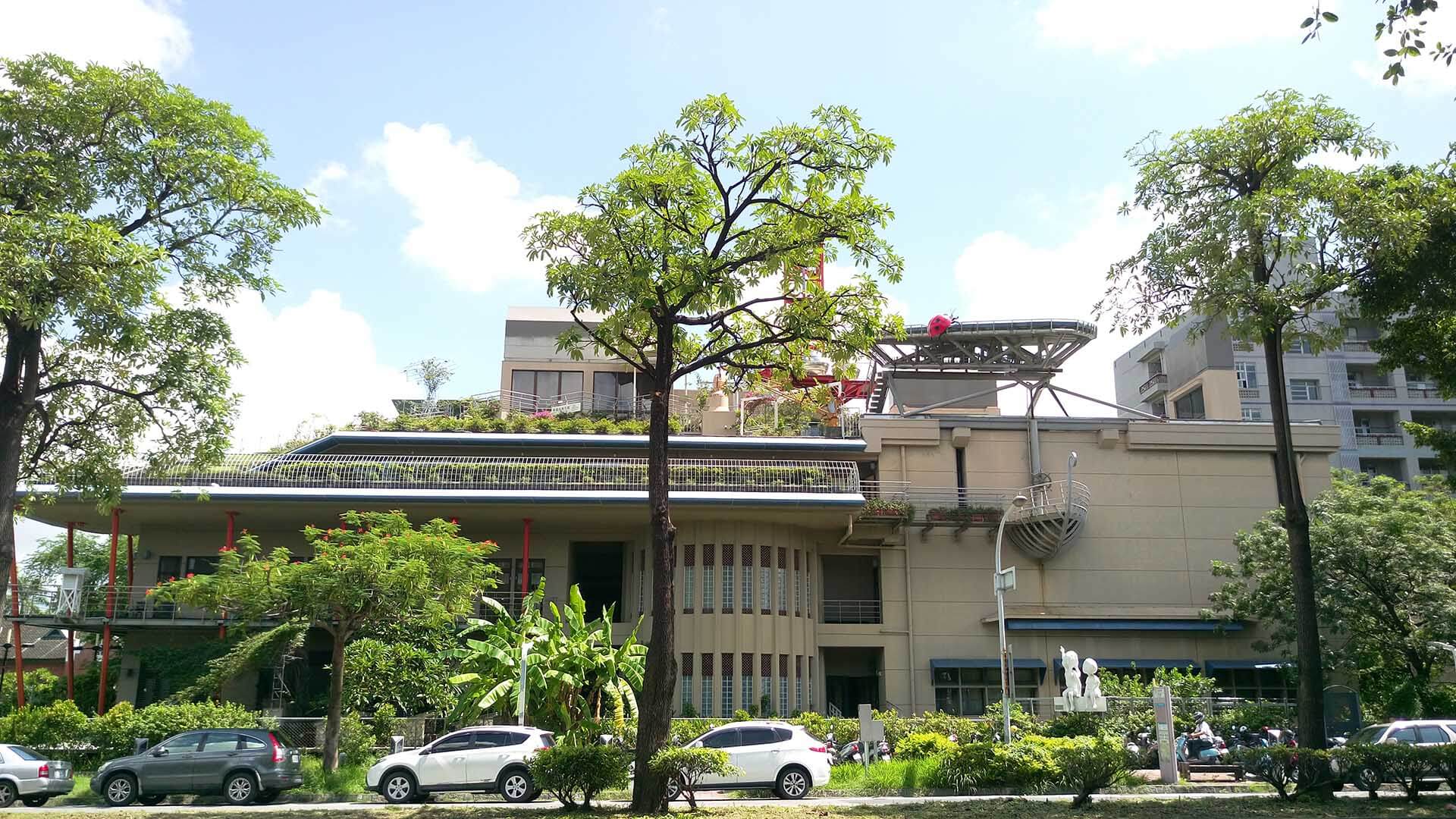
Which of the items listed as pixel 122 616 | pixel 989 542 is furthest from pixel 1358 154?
pixel 122 616

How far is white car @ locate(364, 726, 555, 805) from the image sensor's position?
2006cm

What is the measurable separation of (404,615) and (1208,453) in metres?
29.5

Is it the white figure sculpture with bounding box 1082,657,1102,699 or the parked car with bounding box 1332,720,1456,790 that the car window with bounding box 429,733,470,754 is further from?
the parked car with bounding box 1332,720,1456,790

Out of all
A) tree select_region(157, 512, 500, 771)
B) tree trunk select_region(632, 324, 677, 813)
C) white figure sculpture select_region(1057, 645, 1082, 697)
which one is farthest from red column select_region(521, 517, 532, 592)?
tree trunk select_region(632, 324, 677, 813)

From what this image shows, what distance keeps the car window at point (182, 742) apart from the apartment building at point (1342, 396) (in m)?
48.1

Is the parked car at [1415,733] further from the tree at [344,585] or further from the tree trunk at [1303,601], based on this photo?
the tree at [344,585]

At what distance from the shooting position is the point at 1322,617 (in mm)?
30672

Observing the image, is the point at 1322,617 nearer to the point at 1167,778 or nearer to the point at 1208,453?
the point at 1208,453

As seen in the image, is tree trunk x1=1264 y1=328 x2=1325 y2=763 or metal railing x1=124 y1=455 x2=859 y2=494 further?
metal railing x1=124 y1=455 x2=859 y2=494

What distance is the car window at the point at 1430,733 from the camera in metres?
21.0

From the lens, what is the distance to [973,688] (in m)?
37.3

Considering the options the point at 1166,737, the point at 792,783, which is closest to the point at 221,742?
the point at 792,783

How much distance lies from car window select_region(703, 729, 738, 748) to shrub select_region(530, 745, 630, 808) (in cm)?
408

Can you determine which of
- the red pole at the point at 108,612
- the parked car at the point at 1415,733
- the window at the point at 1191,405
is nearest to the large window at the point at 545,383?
the red pole at the point at 108,612
